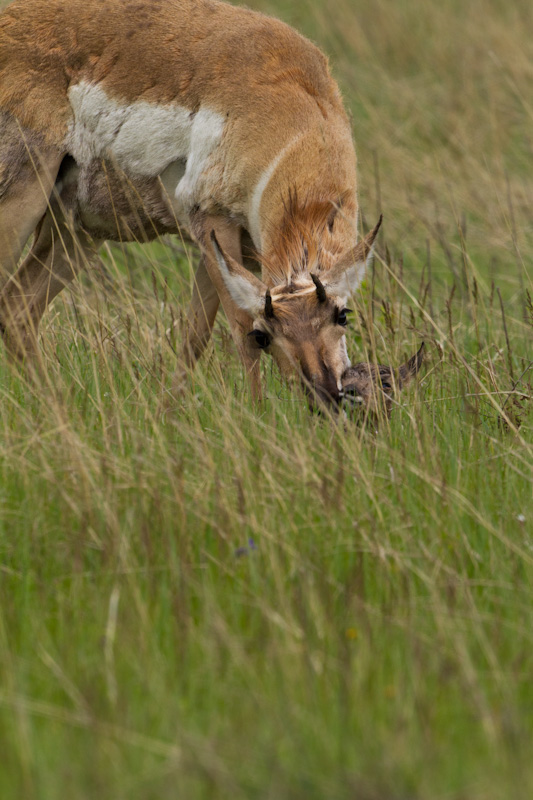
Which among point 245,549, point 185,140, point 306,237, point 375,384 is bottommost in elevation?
point 375,384

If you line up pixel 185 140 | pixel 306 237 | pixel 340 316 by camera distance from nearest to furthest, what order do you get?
pixel 340 316
pixel 306 237
pixel 185 140

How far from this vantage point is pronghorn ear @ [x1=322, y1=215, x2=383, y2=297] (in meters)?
4.57

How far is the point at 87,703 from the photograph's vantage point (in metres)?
2.52

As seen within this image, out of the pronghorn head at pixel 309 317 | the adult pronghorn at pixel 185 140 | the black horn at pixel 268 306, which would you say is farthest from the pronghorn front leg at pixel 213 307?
the black horn at pixel 268 306

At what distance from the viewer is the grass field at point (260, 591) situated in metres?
2.33

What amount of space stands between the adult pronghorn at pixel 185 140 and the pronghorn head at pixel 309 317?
0.04 m

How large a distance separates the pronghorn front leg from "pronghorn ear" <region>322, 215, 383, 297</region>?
551 mm

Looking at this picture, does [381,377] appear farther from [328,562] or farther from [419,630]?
[419,630]

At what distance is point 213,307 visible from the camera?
5.89m

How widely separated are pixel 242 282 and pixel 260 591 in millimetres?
1870

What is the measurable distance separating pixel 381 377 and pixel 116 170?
5.84 ft

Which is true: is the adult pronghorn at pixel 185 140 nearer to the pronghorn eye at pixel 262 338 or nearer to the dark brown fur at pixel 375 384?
the pronghorn eye at pixel 262 338

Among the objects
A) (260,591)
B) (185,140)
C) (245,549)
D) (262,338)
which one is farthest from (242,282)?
(260,591)

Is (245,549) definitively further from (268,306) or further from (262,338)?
(262,338)
